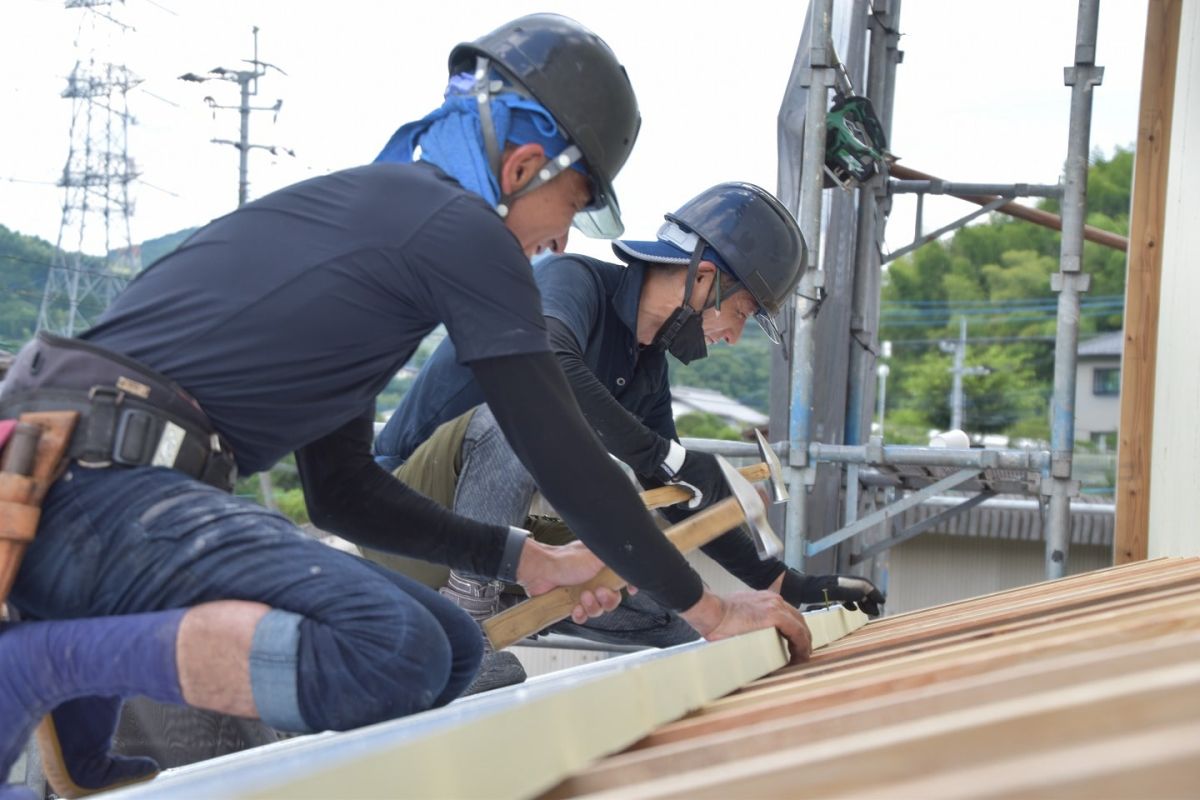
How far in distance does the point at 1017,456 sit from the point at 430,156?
4385 mm

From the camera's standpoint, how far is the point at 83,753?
7.49 ft

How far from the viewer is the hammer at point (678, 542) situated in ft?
10.0

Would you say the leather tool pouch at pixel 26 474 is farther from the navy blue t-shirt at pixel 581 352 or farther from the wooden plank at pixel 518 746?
the navy blue t-shirt at pixel 581 352

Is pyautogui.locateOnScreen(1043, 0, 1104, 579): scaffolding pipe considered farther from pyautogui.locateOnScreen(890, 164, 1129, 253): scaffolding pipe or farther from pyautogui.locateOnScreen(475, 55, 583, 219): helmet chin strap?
pyautogui.locateOnScreen(475, 55, 583, 219): helmet chin strap

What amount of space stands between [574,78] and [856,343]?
5.24 meters

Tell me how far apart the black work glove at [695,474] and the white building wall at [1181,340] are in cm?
149

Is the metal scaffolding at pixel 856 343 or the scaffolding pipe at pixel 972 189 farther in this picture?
the scaffolding pipe at pixel 972 189

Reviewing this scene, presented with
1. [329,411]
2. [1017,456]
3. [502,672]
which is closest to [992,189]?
[1017,456]

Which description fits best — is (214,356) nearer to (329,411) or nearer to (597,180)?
(329,411)

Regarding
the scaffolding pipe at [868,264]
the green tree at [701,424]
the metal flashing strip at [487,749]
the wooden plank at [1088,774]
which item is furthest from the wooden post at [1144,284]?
the green tree at [701,424]

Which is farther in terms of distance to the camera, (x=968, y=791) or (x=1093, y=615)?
(x=1093, y=615)

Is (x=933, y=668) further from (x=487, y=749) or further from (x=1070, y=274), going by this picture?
(x=1070, y=274)

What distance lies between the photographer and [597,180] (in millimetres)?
2486

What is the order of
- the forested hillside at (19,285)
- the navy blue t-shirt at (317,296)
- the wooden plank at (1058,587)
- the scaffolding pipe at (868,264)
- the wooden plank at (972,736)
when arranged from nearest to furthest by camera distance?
1. the wooden plank at (972,736)
2. the navy blue t-shirt at (317,296)
3. the wooden plank at (1058,587)
4. the scaffolding pipe at (868,264)
5. the forested hillside at (19,285)
